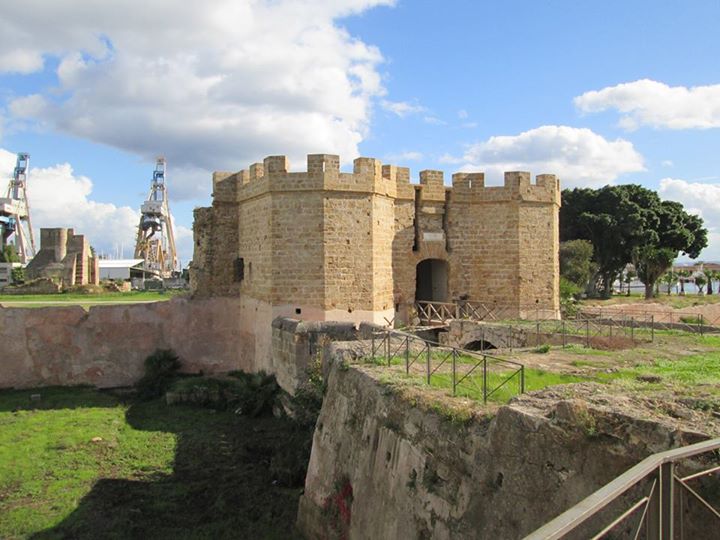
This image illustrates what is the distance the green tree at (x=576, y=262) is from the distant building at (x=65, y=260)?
3290 cm

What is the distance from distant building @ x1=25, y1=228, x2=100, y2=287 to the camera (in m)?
42.4

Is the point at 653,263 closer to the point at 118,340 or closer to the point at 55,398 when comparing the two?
the point at 118,340

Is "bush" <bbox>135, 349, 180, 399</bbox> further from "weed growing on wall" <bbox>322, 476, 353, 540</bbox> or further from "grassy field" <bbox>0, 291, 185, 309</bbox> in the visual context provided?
"weed growing on wall" <bbox>322, 476, 353, 540</bbox>

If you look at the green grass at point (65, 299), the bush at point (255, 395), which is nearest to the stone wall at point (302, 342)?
the bush at point (255, 395)

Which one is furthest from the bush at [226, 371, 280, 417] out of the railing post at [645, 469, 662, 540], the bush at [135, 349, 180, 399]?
the railing post at [645, 469, 662, 540]

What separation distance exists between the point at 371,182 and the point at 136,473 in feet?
30.9

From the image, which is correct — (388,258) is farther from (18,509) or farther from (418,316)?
(18,509)

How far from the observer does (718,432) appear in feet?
14.9

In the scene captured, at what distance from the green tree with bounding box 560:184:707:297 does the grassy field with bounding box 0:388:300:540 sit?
1150 inches

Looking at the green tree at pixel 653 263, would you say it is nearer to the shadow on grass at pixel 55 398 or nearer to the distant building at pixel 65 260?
the shadow on grass at pixel 55 398

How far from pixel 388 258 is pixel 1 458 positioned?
430 inches

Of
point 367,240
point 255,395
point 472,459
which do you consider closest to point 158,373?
point 255,395

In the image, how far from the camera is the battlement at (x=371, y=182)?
16078mm

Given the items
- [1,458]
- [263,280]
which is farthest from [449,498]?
[263,280]
